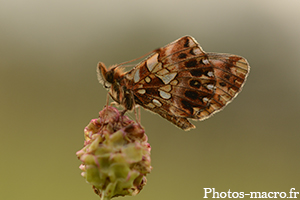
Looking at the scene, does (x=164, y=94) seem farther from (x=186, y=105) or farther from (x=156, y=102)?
(x=186, y=105)

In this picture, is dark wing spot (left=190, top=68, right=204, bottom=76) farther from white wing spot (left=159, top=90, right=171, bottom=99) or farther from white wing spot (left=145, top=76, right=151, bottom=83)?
white wing spot (left=145, top=76, right=151, bottom=83)

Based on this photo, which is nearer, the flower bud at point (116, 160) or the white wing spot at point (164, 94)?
the flower bud at point (116, 160)

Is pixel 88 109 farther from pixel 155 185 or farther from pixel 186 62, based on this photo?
pixel 186 62

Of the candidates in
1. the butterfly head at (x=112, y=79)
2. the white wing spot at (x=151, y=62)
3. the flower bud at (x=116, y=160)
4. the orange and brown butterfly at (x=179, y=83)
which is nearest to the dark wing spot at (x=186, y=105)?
the orange and brown butterfly at (x=179, y=83)

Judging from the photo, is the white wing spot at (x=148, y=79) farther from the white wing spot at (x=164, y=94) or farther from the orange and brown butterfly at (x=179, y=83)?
the white wing spot at (x=164, y=94)

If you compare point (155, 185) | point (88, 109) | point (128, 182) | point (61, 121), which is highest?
point (88, 109)

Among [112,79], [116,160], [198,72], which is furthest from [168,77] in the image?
[116,160]

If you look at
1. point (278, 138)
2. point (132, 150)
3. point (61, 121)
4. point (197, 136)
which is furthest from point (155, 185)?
point (132, 150)

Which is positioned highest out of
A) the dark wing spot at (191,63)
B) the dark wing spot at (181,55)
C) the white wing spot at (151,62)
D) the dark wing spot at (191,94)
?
the dark wing spot at (181,55)
